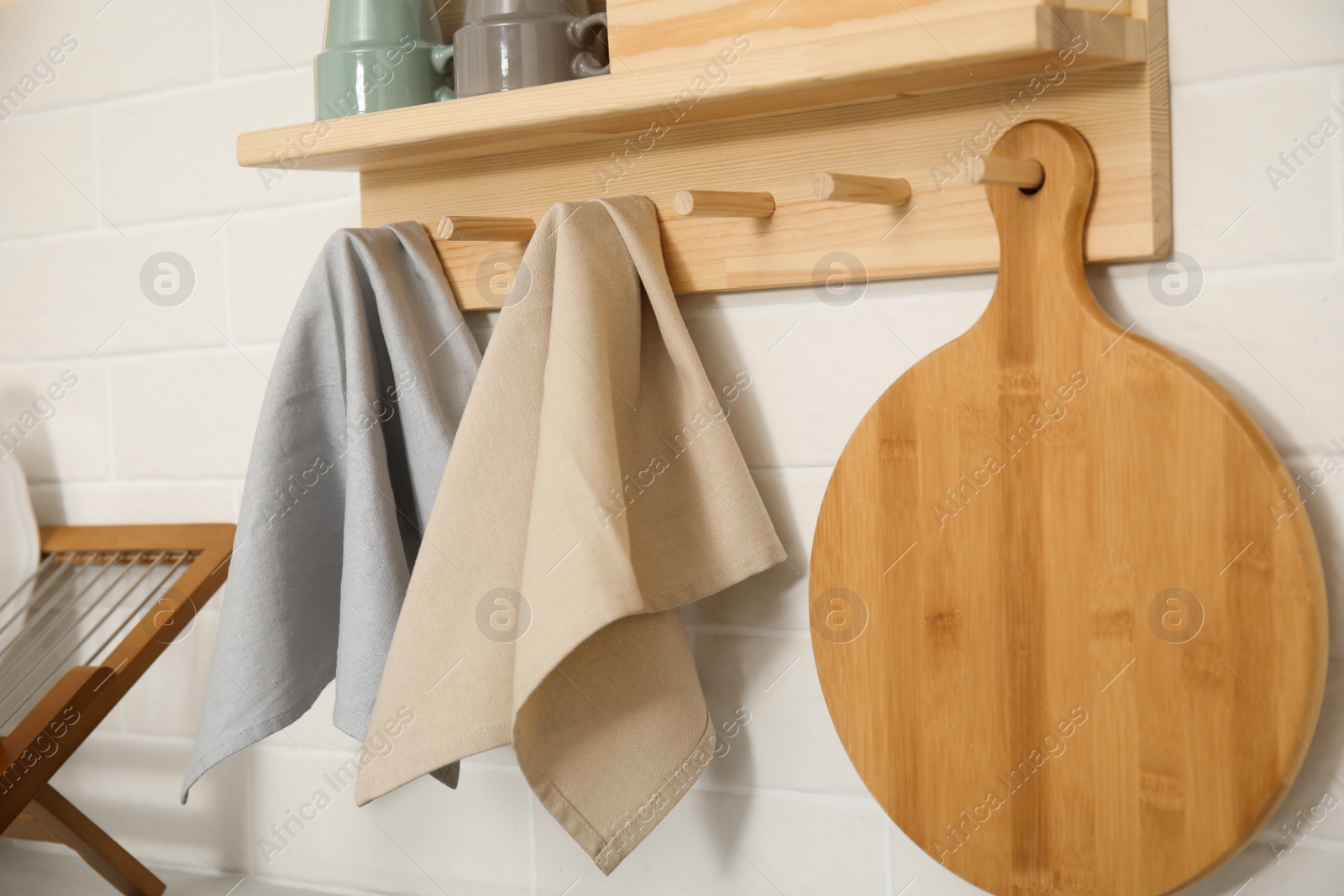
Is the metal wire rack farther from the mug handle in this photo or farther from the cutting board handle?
the cutting board handle

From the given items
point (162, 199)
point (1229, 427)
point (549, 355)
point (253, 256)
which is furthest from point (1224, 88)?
point (162, 199)

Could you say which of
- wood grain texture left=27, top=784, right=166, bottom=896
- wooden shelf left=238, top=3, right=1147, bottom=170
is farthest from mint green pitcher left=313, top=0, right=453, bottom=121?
wood grain texture left=27, top=784, right=166, bottom=896

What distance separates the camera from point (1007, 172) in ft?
2.04

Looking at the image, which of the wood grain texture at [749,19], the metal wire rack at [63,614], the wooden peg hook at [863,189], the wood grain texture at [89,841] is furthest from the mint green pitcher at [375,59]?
the wood grain texture at [89,841]

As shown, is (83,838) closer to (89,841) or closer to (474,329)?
(89,841)

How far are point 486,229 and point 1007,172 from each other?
0.36 m

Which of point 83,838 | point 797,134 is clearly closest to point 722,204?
point 797,134

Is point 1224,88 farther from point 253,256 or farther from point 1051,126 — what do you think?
point 253,256

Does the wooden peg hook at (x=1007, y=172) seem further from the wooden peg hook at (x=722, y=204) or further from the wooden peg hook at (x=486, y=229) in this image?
the wooden peg hook at (x=486, y=229)

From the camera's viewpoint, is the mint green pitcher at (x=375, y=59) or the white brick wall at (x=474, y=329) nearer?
the white brick wall at (x=474, y=329)

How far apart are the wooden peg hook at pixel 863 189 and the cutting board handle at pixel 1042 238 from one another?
6 cm

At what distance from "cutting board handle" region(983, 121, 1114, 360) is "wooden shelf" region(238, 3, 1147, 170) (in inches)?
1.8

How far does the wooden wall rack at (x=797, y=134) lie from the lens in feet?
2.04

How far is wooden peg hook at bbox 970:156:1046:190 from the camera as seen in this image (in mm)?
594
